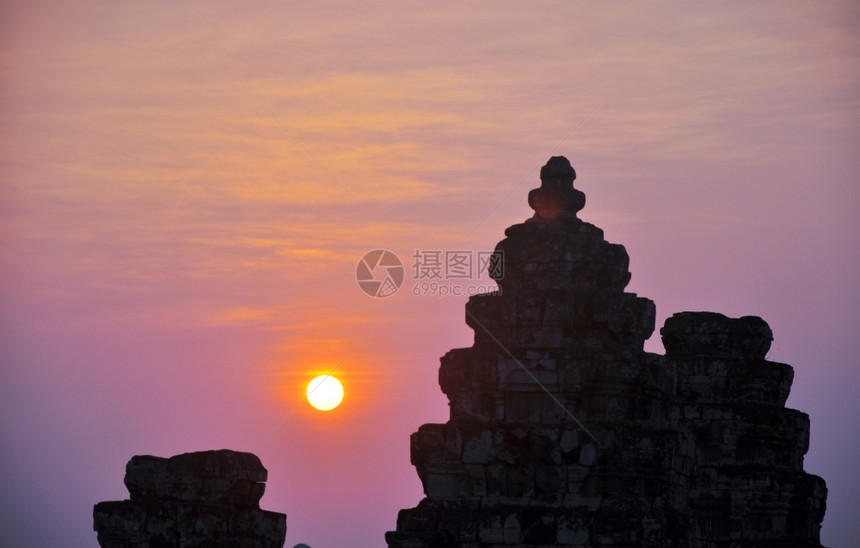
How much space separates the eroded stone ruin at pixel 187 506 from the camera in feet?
132

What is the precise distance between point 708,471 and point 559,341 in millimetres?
11664

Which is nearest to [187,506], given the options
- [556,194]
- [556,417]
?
[556,417]

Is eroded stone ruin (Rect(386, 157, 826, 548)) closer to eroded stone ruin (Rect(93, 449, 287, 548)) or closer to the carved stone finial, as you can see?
the carved stone finial

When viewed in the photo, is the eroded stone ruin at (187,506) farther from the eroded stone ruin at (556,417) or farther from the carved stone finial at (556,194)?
the carved stone finial at (556,194)

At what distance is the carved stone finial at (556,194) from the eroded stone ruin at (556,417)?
25mm

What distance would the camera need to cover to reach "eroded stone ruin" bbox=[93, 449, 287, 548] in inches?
1585

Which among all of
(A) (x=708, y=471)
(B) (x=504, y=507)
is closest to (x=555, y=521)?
(B) (x=504, y=507)

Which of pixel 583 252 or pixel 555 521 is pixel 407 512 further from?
pixel 583 252

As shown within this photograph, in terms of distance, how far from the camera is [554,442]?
40.2 m

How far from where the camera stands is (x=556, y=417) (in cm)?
4056

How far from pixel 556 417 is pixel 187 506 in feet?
21.0

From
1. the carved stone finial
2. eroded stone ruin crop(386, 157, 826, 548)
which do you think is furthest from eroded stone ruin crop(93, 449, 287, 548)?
the carved stone finial

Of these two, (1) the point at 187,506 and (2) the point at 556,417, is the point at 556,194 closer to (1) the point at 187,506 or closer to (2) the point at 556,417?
Answer: (2) the point at 556,417

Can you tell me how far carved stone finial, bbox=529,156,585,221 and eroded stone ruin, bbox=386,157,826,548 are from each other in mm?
25
